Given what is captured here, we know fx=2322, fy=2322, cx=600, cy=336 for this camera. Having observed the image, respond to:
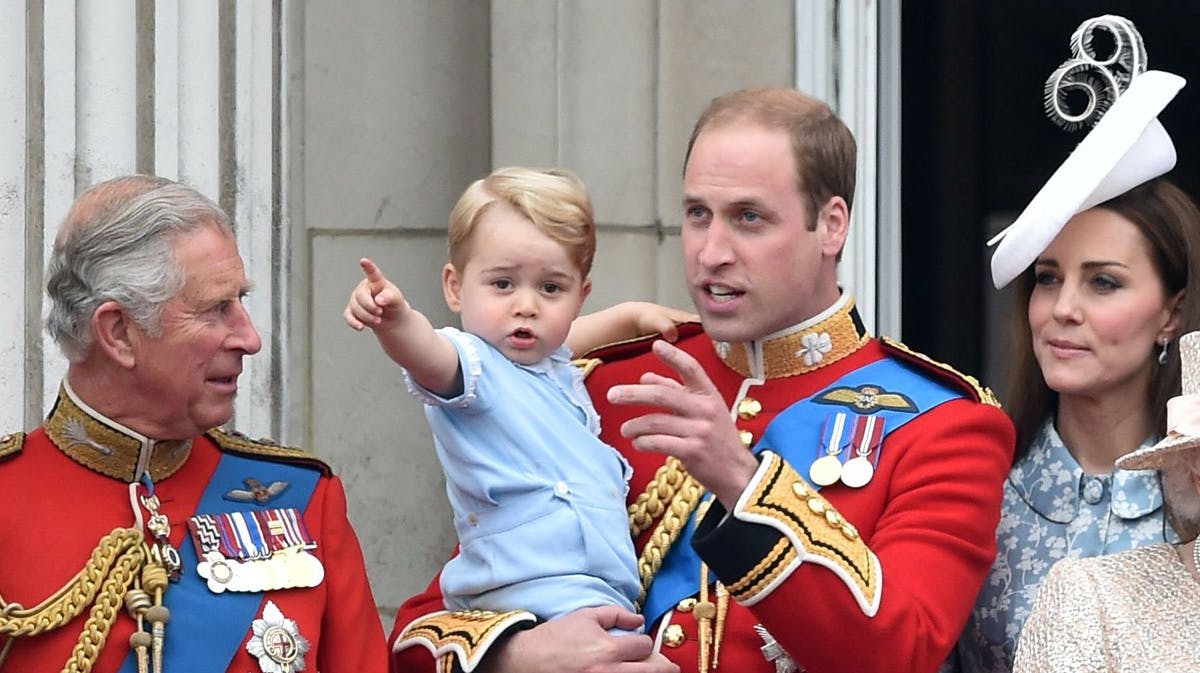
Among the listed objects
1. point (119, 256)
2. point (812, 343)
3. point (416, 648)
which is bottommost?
point (416, 648)

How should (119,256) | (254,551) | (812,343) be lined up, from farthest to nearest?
(812,343) → (254,551) → (119,256)

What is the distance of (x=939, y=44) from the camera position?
5.41 m

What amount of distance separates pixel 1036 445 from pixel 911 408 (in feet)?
1.15

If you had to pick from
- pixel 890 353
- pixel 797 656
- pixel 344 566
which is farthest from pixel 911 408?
pixel 344 566

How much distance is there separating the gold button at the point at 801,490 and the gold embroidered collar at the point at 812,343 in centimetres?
48

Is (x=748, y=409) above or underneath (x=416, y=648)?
above

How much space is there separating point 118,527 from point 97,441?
0.13 metres

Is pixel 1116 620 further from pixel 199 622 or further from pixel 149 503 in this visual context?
pixel 149 503

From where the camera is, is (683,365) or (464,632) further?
(464,632)

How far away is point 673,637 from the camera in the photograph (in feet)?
11.8

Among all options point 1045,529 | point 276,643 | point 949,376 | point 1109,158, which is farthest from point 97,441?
point 1109,158

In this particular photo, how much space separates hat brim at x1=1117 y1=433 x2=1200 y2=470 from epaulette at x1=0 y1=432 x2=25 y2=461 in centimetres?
163

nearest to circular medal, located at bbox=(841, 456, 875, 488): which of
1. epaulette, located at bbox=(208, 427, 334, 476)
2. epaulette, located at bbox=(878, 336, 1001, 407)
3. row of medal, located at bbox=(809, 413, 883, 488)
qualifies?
row of medal, located at bbox=(809, 413, 883, 488)

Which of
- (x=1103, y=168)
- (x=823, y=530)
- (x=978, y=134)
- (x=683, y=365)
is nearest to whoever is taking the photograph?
(x=683, y=365)
